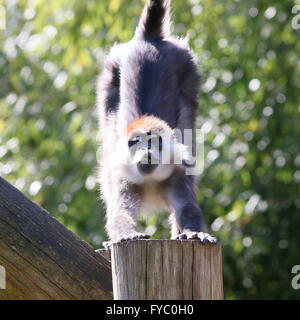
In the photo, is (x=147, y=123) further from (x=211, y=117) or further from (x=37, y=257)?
(x=211, y=117)

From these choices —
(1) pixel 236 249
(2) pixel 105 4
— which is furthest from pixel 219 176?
(2) pixel 105 4

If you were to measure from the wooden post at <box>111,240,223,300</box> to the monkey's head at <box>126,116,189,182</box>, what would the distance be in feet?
4.54

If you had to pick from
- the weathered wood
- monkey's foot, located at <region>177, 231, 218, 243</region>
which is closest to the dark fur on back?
monkey's foot, located at <region>177, 231, 218, 243</region>

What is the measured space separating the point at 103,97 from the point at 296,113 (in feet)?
5.74

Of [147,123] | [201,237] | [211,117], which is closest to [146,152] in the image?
[147,123]

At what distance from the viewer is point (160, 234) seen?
6.32 meters

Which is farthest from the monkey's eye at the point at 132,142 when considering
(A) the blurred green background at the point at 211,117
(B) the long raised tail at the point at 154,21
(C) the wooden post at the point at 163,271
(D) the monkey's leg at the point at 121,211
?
(A) the blurred green background at the point at 211,117

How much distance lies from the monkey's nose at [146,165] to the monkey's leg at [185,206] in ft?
0.64

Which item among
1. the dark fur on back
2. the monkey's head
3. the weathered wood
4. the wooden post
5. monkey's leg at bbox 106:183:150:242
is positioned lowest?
the wooden post

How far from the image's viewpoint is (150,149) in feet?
14.0

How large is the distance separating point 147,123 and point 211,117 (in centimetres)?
199

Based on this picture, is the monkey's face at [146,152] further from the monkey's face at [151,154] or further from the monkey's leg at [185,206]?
the monkey's leg at [185,206]

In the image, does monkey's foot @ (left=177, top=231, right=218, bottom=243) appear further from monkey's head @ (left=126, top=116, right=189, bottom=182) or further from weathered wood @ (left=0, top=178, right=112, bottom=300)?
monkey's head @ (left=126, top=116, right=189, bottom=182)

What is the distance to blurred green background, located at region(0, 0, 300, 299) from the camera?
6.09m
